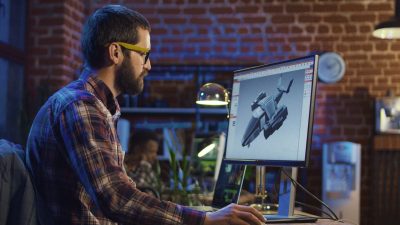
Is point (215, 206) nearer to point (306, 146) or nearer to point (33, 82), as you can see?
point (306, 146)

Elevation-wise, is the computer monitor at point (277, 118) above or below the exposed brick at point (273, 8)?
below

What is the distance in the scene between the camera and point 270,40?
5.59 metres

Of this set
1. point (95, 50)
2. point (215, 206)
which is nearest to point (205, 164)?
point (215, 206)

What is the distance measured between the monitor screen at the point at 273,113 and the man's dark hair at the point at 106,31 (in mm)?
503

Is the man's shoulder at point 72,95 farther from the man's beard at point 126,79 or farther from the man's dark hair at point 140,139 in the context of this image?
the man's dark hair at point 140,139

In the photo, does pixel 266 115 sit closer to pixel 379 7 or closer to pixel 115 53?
pixel 115 53

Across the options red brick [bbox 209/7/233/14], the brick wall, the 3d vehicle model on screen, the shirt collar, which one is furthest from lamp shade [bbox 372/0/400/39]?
the shirt collar

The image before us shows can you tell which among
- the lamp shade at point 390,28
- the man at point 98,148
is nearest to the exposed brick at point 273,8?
the lamp shade at point 390,28

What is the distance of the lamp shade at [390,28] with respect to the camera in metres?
4.50

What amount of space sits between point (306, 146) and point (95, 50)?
2.16ft

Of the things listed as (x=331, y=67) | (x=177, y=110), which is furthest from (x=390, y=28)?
(x=177, y=110)

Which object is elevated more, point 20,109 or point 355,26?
point 355,26

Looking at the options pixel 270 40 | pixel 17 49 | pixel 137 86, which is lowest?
pixel 137 86

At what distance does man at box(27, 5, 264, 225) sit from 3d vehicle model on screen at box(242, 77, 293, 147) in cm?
44
